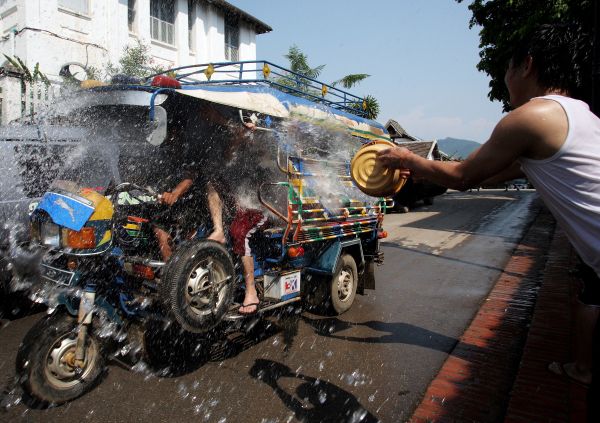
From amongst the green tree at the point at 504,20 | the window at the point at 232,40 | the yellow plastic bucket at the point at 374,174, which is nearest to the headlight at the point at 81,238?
the yellow plastic bucket at the point at 374,174

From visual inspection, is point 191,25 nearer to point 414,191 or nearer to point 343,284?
point 343,284

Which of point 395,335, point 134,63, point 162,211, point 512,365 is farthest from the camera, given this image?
point 134,63

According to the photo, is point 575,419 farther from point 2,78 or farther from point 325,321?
point 2,78

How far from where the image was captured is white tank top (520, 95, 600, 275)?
1.62 meters

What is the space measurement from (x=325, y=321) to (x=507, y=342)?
213 cm

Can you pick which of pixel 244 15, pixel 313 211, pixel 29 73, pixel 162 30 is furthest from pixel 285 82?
pixel 244 15

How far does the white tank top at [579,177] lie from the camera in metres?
1.62

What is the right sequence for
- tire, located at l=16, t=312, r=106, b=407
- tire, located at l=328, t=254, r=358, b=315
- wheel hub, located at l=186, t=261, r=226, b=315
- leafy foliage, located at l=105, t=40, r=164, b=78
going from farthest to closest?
1. leafy foliage, located at l=105, t=40, r=164, b=78
2. tire, located at l=328, t=254, r=358, b=315
3. wheel hub, located at l=186, t=261, r=226, b=315
4. tire, located at l=16, t=312, r=106, b=407

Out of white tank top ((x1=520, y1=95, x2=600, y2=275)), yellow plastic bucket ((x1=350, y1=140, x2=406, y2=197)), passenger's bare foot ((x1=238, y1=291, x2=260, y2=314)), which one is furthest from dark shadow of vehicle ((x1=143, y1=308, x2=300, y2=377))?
white tank top ((x1=520, y1=95, x2=600, y2=275))

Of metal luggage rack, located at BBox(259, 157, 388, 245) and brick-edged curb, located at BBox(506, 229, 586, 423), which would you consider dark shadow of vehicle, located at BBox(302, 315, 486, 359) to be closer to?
brick-edged curb, located at BBox(506, 229, 586, 423)

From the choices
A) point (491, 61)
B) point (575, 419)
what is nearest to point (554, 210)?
point (575, 419)

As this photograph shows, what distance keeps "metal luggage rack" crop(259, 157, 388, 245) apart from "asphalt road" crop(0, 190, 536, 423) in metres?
1.16

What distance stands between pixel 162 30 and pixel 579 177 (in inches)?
827

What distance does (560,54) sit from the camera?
188 centimetres
